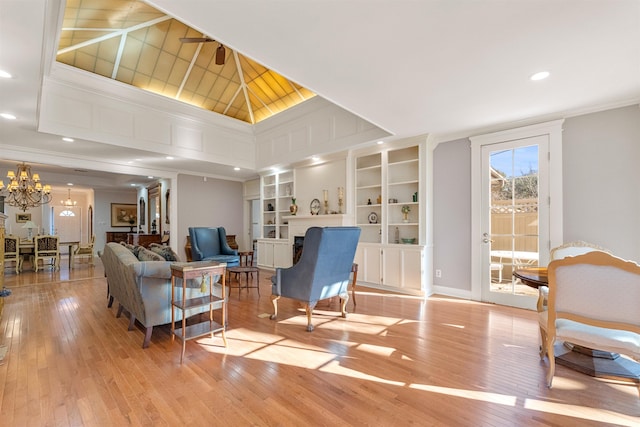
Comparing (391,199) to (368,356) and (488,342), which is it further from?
(368,356)

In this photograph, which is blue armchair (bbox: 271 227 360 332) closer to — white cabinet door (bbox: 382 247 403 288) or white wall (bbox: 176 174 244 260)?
white cabinet door (bbox: 382 247 403 288)

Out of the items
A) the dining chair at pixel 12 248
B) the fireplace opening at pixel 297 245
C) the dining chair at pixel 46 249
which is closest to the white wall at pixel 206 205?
the fireplace opening at pixel 297 245

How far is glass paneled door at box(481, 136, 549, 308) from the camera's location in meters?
3.91

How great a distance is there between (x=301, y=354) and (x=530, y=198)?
3.74 metres

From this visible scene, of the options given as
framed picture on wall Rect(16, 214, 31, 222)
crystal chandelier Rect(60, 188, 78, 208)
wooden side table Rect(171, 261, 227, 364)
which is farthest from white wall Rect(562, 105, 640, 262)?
framed picture on wall Rect(16, 214, 31, 222)

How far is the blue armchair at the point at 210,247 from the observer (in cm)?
575

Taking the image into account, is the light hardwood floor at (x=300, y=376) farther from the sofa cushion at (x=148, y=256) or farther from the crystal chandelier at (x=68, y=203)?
the crystal chandelier at (x=68, y=203)

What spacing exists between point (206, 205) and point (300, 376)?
Result: 6.35 metres

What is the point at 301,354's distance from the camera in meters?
2.60

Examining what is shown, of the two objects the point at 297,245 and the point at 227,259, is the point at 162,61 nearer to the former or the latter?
the point at 227,259

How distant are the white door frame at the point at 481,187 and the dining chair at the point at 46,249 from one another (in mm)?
9284

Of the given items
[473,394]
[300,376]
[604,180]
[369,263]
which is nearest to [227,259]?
[369,263]

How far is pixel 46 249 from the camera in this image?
688 centimetres

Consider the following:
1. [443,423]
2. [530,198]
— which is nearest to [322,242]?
[443,423]
